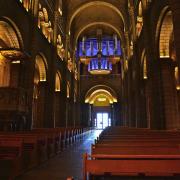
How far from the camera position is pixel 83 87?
35.6 metres

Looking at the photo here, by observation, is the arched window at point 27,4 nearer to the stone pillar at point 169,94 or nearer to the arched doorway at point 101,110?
the stone pillar at point 169,94

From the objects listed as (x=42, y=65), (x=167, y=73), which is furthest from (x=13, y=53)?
(x=167, y=73)

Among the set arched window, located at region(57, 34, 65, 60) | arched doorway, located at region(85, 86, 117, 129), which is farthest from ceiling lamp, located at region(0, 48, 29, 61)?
arched doorway, located at region(85, 86, 117, 129)

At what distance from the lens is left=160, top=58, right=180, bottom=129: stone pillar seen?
10.9 meters

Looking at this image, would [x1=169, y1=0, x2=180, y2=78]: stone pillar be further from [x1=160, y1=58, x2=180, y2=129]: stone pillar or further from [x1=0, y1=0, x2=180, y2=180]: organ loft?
[x1=160, y1=58, x2=180, y2=129]: stone pillar

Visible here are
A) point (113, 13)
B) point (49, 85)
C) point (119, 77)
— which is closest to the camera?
point (49, 85)

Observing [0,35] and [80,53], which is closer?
[0,35]

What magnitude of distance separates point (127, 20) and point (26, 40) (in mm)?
16046

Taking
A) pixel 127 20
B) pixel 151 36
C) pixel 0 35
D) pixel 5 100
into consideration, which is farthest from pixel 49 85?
pixel 127 20

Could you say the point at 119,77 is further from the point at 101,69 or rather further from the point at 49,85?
the point at 49,85

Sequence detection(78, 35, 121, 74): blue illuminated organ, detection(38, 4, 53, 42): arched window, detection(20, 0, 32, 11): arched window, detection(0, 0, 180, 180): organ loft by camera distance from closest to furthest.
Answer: detection(0, 0, 180, 180): organ loft, detection(20, 0, 32, 11): arched window, detection(38, 4, 53, 42): arched window, detection(78, 35, 121, 74): blue illuminated organ

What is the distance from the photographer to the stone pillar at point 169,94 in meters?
10.9

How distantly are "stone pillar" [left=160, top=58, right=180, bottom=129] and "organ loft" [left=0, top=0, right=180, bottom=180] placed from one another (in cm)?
5

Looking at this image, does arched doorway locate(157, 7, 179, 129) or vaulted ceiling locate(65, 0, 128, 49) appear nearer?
arched doorway locate(157, 7, 179, 129)
